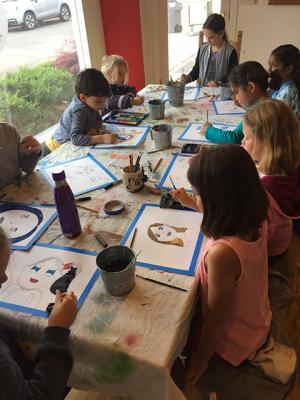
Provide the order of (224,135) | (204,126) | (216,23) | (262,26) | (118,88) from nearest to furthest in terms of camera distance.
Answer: (224,135), (204,126), (118,88), (216,23), (262,26)

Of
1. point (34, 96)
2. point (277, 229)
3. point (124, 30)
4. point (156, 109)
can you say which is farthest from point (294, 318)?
point (124, 30)

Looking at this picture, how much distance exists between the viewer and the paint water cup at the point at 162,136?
59.1 inches

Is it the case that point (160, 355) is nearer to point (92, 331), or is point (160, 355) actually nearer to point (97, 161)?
point (92, 331)

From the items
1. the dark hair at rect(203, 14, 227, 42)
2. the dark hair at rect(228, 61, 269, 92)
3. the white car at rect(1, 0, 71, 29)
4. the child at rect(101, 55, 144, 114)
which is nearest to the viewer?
the dark hair at rect(228, 61, 269, 92)

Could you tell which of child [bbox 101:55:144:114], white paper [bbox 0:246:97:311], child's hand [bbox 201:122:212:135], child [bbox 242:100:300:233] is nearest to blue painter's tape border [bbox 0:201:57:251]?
white paper [bbox 0:246:97:311]

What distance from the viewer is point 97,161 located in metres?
1.49

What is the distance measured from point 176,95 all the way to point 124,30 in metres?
1.58

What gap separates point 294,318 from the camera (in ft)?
4.70

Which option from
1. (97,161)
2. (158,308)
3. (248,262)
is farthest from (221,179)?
(97,161)

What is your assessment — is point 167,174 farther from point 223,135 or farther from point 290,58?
point 290,58

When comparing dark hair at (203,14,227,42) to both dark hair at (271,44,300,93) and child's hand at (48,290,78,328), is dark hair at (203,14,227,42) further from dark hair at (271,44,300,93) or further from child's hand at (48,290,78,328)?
child's hand at (48,290,78,328)

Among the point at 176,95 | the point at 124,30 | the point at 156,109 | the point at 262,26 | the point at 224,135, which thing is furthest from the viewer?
the point at 262,26

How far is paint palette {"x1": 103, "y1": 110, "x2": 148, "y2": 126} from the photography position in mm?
1867

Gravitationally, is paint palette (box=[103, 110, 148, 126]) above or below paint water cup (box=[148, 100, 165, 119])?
below
